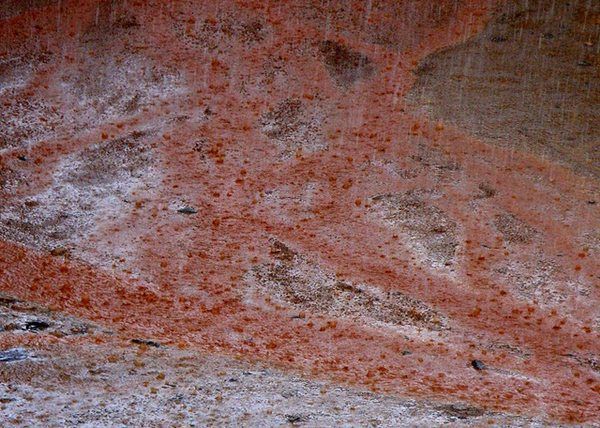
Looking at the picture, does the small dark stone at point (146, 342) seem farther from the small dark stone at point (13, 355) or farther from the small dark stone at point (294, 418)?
the small dark stone at point (294, 418)

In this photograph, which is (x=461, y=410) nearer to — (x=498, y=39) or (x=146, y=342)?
(x=146, y=342)

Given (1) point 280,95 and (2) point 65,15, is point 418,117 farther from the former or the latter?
(2) point 65,15

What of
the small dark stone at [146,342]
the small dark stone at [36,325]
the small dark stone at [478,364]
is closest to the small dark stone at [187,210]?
the small dark stone at [146,342]

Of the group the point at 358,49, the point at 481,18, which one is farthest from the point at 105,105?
the point at 481,18

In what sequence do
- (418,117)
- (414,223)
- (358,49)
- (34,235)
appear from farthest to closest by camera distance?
1. (358,49)
2. (418,117)
3. (414,223)
4. (34,235)

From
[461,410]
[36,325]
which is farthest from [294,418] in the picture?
[36,325]
